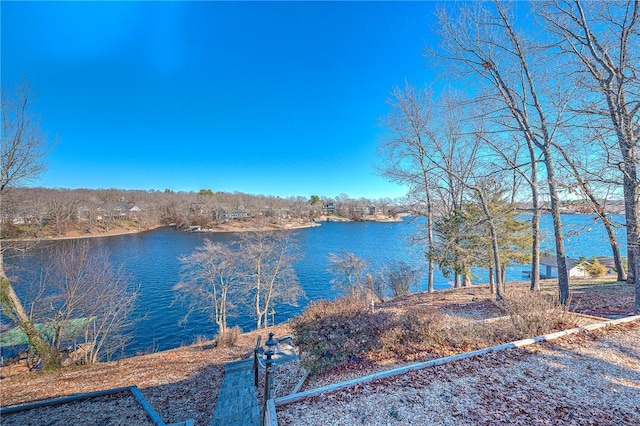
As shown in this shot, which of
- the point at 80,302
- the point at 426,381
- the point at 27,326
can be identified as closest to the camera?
the point at 426,381

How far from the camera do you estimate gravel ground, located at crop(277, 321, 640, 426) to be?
3.08 meters

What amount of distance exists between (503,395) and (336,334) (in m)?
2.46

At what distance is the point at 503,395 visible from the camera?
345 cm

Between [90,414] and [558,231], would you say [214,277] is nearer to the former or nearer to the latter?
[90,414]

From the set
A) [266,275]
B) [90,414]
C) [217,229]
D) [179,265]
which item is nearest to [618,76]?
[90,414]

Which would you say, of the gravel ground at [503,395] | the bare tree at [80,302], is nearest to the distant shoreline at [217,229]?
the bare tree at [80,302]

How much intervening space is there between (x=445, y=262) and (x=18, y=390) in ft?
46.7

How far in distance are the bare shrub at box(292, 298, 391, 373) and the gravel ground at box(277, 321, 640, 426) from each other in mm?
956

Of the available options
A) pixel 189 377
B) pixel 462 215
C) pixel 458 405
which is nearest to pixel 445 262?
pixel 462 215

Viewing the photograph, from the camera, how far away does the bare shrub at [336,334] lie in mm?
4648

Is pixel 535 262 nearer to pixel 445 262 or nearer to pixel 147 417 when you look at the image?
pixel 445 262

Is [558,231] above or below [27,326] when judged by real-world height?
above

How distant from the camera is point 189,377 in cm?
693

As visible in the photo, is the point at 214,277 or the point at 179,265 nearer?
the point at 214,277
